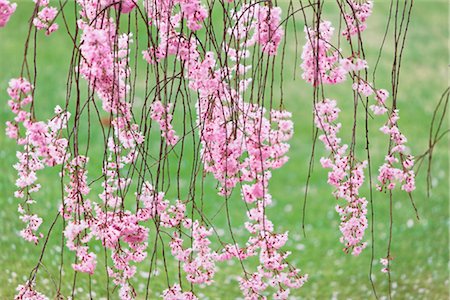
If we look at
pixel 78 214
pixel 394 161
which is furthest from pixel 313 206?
pixel 78 214

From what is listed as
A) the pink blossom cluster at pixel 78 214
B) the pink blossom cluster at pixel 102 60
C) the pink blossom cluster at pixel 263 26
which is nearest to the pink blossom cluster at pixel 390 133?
the pink blossom cluster at pixel 263 26

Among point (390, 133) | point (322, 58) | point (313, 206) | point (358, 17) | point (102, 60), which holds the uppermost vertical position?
point (313, 206)

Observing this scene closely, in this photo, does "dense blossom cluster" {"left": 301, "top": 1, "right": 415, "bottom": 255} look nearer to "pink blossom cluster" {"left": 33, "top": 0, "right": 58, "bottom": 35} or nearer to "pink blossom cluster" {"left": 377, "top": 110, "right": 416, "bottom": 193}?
"pink blossom cluster" {"left": 377, "top": 110, "right": 416, "bottom": 193}

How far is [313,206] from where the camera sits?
20.8ft

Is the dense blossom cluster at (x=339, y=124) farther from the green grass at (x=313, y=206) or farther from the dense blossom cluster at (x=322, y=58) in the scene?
the green grass at (x=313, y=206)

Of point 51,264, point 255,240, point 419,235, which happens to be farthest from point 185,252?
point 419,235

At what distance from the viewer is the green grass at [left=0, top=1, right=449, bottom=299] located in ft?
15.3

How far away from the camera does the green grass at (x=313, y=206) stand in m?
4.67

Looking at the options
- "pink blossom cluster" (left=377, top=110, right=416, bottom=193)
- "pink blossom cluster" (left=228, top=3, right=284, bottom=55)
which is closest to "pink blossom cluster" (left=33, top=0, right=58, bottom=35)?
"pink blossom cluster" (left=228, top=3, right=284, bottom=55)

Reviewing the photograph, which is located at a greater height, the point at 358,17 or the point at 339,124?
the point at 358,17

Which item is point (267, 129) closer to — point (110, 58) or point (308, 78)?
point (308, 78)

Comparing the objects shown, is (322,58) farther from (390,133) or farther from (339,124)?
(390,133)

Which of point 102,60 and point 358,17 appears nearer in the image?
point 102,60

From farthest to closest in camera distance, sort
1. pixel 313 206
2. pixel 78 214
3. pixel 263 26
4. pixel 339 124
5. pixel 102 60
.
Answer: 1. pixel 313 206
2. pixel 339 124
3. pixel 263 26
4. pixel 78 214
5. pixel 102 60
